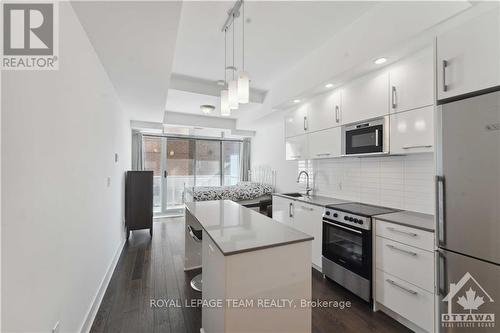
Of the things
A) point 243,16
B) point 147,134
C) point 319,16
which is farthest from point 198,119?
point 319,16

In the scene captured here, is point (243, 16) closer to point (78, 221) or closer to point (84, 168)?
point (84, 168)

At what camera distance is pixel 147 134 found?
5.75 meters

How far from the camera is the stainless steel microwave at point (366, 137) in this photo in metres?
2.22

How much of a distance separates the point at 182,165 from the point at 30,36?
17.3 ft

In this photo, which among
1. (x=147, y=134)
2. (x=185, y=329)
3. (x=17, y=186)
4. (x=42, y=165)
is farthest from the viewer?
(x=147, y=134)

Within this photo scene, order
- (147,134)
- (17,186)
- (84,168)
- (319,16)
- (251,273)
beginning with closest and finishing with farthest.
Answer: (17,186) → (251,273) → (84,168) → (319,16) → (147,134)

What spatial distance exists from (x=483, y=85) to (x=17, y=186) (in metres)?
2.57

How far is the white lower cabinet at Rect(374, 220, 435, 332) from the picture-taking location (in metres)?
1.70

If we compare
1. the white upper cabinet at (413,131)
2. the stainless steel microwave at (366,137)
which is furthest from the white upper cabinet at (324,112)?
the white upper cabinet at (413,131)

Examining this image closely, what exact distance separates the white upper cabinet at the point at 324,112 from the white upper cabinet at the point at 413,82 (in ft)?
2.26

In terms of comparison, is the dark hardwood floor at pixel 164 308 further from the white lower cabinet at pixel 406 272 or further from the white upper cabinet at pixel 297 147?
the white upper cabinet at pixel 297 147

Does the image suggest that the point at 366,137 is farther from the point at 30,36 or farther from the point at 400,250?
the point at 30,36

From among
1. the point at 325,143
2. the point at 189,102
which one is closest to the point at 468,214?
the point at 325,143

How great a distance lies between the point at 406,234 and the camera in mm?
1842
